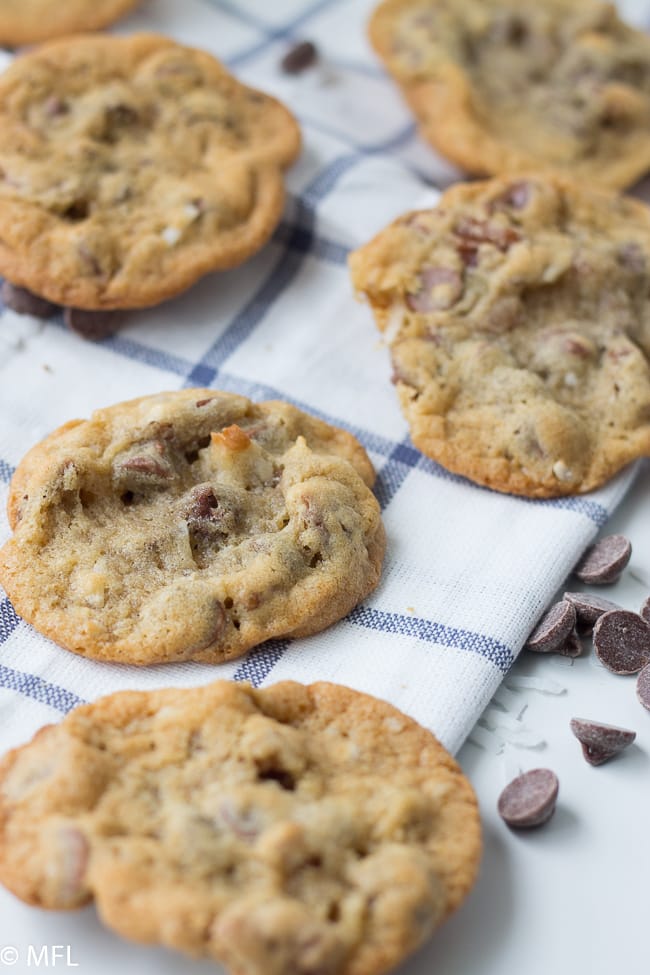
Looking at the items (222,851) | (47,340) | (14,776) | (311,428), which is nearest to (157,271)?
(47,340)

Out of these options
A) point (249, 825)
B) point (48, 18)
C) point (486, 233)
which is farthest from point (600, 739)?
point (48, 18)

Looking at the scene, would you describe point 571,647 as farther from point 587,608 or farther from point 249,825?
point 249,825

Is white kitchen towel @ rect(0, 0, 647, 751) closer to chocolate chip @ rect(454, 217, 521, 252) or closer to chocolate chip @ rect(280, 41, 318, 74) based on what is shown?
chocolate chip @ rect(280, 41, 318, 74)

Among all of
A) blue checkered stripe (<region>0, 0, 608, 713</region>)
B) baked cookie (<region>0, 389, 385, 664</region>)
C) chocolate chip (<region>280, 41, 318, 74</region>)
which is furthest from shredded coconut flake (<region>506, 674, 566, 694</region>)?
chocolate chip (<region>280, 41, 318, 74</region>)

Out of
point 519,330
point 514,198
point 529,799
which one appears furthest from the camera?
point 514,198

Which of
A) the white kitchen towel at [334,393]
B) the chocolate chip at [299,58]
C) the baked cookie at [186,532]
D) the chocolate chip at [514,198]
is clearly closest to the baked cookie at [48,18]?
the white kitchen towel at [334,393]

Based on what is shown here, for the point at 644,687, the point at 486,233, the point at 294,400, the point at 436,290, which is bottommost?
the point at 294,400
